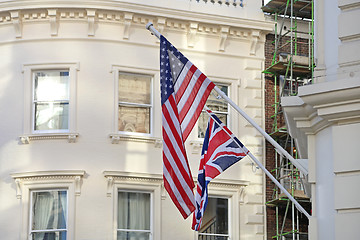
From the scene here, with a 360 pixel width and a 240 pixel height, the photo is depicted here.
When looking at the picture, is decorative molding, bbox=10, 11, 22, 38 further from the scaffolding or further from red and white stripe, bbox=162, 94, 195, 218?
red and white stripe, bbox=162, 94, 195, 218

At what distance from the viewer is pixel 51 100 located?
24703 mm

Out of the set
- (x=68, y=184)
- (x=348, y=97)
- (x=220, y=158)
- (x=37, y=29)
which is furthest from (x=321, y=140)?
(x=37, y=29)

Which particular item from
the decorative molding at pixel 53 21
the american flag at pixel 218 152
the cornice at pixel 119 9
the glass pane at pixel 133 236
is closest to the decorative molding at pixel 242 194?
the glass pane at pixel 133 236

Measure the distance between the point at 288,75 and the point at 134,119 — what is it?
5016 mm

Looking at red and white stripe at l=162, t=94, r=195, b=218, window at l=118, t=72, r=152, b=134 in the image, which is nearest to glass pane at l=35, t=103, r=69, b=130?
window at l=118, t=72, r=152, b=134

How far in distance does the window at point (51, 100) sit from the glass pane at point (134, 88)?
1.48 m

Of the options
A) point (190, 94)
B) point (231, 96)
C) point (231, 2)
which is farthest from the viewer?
point (231, 2)

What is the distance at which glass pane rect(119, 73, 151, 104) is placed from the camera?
25.0 metres

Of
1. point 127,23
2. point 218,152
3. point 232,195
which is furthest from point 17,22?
point 218,152

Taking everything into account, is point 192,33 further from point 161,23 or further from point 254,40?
point 254,40

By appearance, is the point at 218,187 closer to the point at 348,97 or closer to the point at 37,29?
A: the point at 37,29

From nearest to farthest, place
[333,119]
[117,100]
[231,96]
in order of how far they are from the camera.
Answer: [333,119] < [117,100] < [231,96]

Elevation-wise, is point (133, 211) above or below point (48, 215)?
above

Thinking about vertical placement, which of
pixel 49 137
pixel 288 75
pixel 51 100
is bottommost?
pixel 49 137
